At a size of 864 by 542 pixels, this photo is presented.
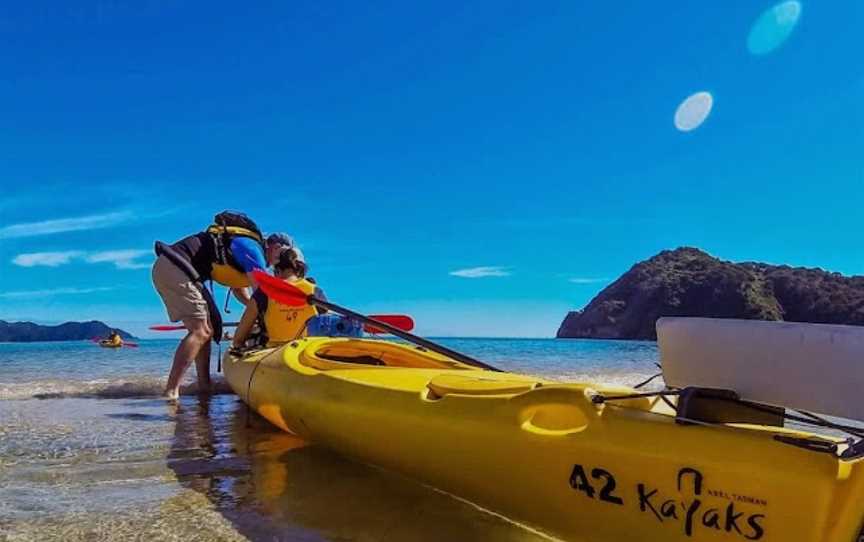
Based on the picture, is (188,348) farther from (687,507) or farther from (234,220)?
(687,507)

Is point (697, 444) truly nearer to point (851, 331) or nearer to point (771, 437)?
point (771, 437)

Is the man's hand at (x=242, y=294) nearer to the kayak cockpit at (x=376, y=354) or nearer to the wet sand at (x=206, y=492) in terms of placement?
the wet sand at (x=206, y=492)

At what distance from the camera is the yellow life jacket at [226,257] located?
5.77 meters

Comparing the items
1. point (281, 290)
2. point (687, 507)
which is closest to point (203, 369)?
point (281, 290)

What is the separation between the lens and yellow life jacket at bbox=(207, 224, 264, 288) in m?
5.77

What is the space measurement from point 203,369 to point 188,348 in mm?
826

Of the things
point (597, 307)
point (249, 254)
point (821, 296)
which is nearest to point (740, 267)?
point (821, 296)

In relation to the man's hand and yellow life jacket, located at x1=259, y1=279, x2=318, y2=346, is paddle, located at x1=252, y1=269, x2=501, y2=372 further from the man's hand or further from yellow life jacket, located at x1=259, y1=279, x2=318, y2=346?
the man's hand

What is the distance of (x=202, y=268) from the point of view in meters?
5.86

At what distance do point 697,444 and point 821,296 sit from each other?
60204 millimetres

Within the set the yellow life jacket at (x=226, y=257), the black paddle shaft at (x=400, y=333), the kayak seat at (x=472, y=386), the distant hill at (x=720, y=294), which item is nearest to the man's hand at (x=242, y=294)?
the yellow life jacket at (x=226, y=257)

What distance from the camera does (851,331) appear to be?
139 cm

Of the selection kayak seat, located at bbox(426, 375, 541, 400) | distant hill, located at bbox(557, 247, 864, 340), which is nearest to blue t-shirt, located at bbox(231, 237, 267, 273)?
kayak seat, located at bbox(426, 375, 541, 400)

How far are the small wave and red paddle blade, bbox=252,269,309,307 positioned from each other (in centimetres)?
244
